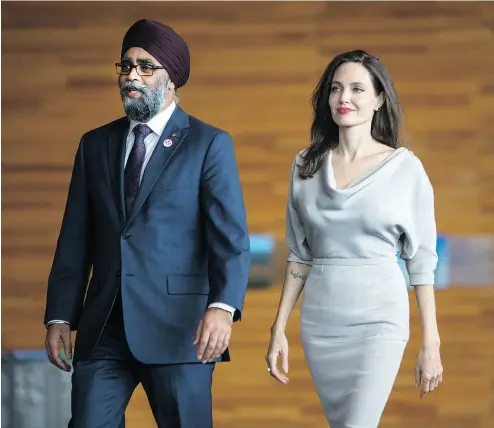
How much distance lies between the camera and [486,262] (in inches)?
233

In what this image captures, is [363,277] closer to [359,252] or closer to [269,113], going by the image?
[359,252]

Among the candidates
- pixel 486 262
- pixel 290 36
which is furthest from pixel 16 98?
pixel 486 262

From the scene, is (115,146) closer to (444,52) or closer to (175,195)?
(175,195)

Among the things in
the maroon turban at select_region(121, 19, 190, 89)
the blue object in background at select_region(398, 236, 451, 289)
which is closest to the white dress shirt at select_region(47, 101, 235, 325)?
the maroon turban at select_region(121, 19, 190, 89)

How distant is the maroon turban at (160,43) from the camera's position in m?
3.04

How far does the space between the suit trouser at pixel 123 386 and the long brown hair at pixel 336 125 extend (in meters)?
0.70

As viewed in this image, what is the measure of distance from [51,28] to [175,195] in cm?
317

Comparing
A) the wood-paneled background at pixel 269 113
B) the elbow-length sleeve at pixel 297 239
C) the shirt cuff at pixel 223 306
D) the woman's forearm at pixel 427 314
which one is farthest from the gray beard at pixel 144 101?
the wood-paneled background at pixel 269 113

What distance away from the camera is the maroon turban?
120 inches

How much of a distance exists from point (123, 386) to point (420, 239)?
968mm

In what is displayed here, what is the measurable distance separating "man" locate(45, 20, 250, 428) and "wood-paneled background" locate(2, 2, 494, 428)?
2.76m

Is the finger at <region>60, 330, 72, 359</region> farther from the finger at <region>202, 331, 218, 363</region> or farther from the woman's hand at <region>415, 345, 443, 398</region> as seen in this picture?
the woman's hand at <region>415, 345, 443, 398</region>

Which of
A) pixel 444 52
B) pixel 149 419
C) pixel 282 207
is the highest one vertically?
pixel 444 52

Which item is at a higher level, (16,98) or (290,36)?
(290,36)
